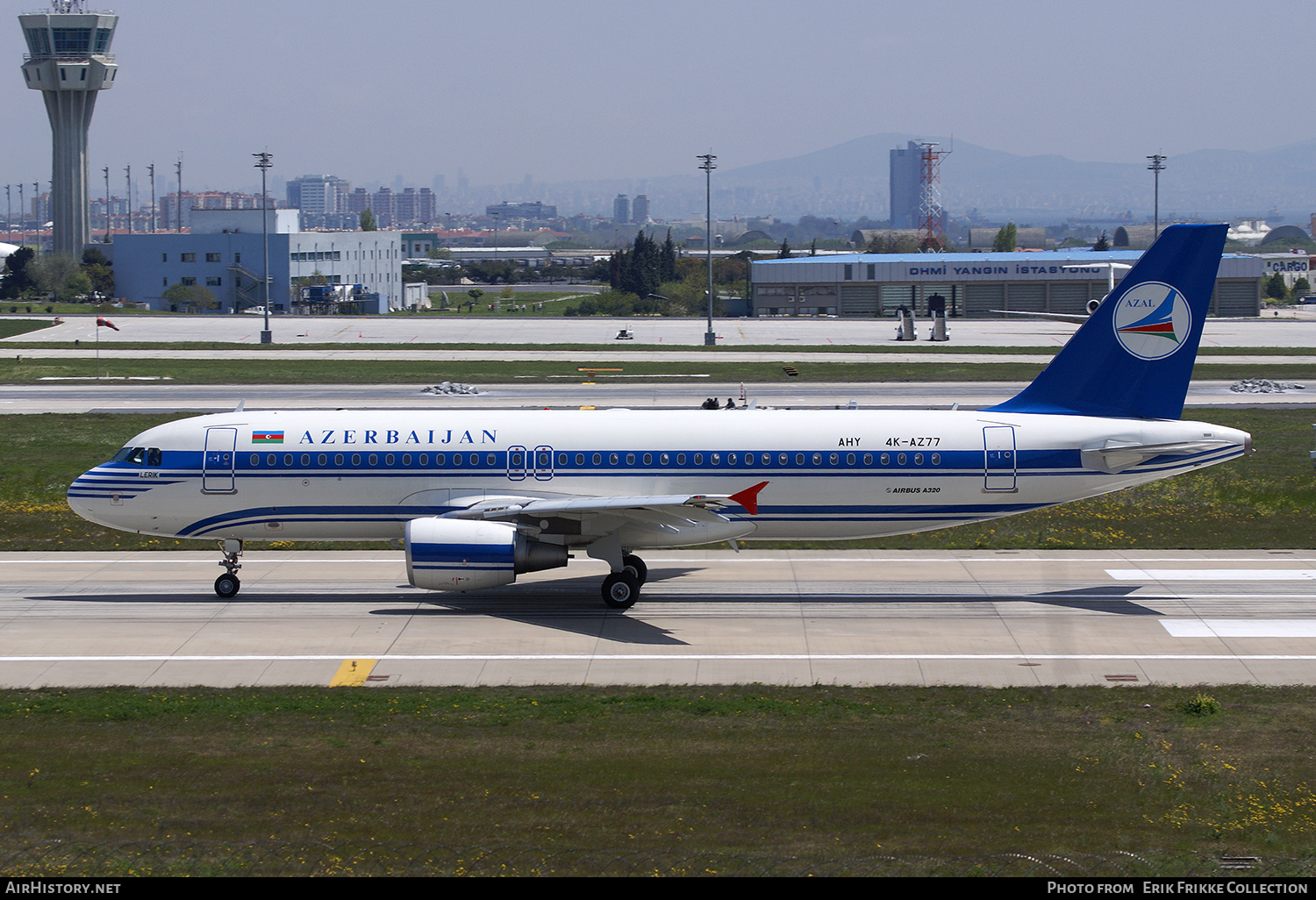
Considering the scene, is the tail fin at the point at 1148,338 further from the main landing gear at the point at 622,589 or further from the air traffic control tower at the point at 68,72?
the air traffic control tower at the point at 68,72

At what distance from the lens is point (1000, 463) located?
2753 cm

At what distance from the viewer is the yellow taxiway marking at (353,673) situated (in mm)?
21938

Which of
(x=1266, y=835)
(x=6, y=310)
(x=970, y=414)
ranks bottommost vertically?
(x=1266, y=835)

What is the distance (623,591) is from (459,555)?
3729mm

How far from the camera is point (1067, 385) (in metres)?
Result: 28.5

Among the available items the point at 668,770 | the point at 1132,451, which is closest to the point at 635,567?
the point at 668,770

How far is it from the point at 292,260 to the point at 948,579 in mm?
129418

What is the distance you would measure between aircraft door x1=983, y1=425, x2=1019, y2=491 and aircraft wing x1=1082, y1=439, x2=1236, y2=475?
161 centimetres

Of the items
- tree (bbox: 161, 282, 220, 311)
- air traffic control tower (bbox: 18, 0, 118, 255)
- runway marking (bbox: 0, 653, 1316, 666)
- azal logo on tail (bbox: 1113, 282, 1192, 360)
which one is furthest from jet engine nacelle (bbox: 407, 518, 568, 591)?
air traffic control tower (bbox: 18, 0, 118, 255)

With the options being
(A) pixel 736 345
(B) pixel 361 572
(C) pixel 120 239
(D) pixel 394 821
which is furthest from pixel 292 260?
(D) pixel 394 821

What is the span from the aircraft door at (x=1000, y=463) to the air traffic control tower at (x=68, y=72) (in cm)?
18246

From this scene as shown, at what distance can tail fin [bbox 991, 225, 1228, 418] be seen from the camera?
91.1 ft

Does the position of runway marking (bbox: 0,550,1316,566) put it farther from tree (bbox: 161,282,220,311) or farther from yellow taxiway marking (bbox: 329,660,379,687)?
tree (bbox: 161,282,220,311)

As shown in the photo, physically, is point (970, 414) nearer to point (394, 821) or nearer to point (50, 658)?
point (394, 821)
